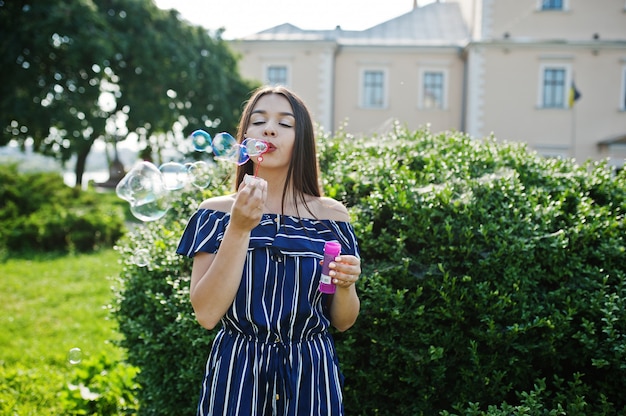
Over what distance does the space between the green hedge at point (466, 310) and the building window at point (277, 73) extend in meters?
20.9

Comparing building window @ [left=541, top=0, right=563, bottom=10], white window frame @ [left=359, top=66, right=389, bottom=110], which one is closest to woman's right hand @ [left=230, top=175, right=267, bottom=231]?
white window frame @ [left=359, top=66, right=389, bottom=110]

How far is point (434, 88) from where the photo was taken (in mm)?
22875

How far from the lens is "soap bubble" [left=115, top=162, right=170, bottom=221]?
2.96 metres

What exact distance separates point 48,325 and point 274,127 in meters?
4.89

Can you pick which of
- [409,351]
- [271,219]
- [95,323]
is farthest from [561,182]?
[95,323]

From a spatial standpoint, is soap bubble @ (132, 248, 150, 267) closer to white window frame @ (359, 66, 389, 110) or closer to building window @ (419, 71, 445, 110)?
white window frame @ (359, 66, 389, 110)

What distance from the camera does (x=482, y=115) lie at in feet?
71.8

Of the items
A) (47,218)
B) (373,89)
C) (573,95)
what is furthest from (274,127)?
(373,89)

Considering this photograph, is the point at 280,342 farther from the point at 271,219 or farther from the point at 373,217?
the point at 373,217

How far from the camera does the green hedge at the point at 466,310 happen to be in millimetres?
2510

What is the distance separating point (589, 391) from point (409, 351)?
86 centimetres

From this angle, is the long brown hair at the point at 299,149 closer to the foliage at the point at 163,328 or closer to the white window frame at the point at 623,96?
the foliage at the point at 163,328

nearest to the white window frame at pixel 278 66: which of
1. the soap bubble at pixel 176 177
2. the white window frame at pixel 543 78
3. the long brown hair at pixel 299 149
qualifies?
the white window frame at pixel 543 78

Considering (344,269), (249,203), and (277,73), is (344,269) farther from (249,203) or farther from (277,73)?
(277,73)
